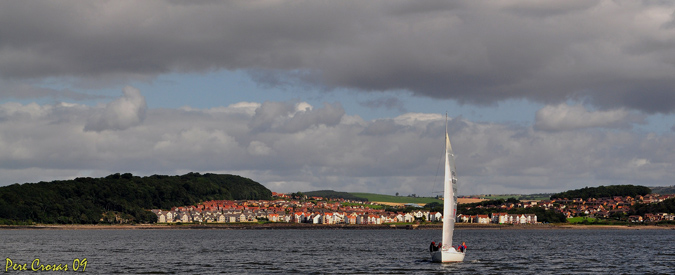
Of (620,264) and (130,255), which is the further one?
(130,255)

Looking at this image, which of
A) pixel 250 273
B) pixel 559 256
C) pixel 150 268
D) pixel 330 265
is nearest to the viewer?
pixel 250 273

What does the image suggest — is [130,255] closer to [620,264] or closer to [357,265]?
[357,265]

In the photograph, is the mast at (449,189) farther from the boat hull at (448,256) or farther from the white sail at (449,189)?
the boat hull at (448,256)

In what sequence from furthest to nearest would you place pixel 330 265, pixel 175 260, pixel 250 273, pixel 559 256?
pixel 559 256 → pixel 175 260 → pixel 330 265 → pixel 250 273

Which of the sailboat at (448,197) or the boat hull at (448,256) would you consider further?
the boat hull at (448,256)

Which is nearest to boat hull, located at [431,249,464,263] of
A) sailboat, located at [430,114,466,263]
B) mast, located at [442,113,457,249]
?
sailboat, located at [430,114,466,263]

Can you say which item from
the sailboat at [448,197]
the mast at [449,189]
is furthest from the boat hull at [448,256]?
the mast at [449,189]

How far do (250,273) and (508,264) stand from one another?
25.6 metres

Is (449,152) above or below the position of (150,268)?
above

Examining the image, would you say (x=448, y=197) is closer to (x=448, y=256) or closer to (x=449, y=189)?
(x=449, y=189)

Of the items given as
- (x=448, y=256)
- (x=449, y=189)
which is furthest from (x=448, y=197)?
(x=448, y=256)

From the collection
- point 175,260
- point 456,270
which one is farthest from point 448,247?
point 175,260

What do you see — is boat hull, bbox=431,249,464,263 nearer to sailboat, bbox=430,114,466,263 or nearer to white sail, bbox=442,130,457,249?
sailboat, bbox=430,114,466,263

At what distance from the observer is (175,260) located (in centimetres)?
7269
